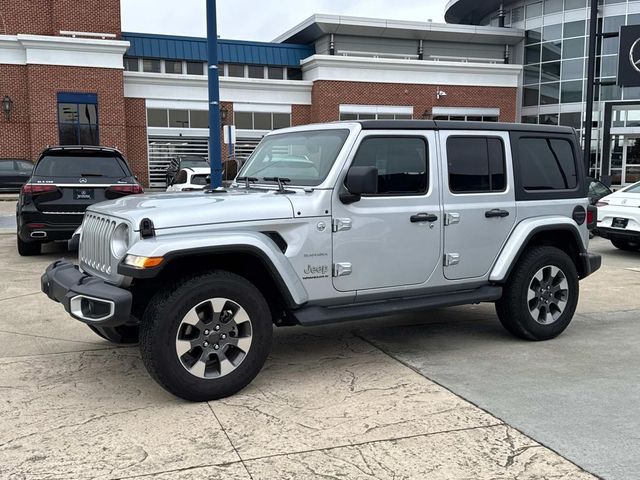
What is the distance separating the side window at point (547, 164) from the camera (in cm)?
562

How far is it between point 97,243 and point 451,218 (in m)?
2.71

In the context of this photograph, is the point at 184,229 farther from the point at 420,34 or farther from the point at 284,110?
the point at 420,34

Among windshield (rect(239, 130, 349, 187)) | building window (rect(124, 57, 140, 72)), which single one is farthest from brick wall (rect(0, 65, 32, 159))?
windshield (rect(239, 130, 349, 187))

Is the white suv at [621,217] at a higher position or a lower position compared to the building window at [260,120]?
lower

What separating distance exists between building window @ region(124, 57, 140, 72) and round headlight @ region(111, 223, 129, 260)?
30.0 metres

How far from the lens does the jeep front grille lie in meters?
4.29

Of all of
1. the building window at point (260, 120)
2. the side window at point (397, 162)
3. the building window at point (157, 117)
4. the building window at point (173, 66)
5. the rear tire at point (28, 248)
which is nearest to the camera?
the side window at point (397, 162)

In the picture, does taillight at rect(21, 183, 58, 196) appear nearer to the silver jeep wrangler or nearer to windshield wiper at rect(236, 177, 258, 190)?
the silver jeep wrangler

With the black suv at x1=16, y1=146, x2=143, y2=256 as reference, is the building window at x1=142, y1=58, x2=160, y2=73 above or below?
above

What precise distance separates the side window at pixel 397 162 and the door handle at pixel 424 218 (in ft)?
0.60

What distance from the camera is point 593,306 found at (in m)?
7.28

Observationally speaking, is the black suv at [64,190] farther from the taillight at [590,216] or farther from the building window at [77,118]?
the building window at [77,118]

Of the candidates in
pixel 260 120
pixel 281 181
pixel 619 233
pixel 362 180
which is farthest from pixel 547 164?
pixel 260 120

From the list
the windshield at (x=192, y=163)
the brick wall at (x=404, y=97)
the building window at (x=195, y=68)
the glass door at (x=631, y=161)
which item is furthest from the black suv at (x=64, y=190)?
the glass door at (x=631, y=161)
